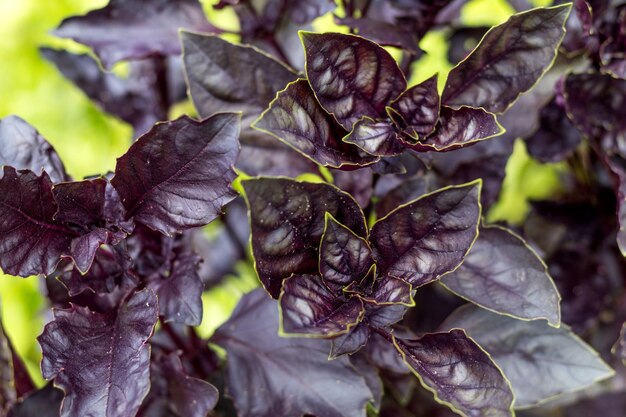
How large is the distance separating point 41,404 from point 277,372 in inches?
10.3

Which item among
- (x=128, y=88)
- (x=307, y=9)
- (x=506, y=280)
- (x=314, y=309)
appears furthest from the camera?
(x=128, y=88)

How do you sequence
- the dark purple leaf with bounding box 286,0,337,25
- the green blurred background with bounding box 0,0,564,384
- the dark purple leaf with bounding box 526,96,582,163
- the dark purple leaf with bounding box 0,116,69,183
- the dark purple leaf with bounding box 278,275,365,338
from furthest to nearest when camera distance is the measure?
the green blurred background with bounding box 0,0,564,384, the dark purple leaf with bounding box 526,96,582,163, the dark purple leaf with bounding box 286,0,337,25, the dark purple leaf with bounding box 0,116,69,183, the dark purple leaf with bounding box 278,275,365,338

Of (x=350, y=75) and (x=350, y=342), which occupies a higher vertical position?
(x=350, y=75)

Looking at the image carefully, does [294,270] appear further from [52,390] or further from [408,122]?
[52,390]

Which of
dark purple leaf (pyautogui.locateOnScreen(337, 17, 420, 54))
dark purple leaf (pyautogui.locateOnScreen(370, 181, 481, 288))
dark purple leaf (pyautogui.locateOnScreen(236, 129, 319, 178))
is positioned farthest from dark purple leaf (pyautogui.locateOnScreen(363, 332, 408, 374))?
dark purple leaf (pyautogui.locateOnScreen(337, 17, 420, 54))

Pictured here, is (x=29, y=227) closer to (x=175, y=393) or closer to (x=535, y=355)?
(x=175, y=393)

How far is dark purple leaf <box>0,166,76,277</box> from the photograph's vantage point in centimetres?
61

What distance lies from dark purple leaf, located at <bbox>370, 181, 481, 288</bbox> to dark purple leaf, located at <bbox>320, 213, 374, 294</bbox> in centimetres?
2

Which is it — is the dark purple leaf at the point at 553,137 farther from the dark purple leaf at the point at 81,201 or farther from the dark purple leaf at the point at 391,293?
the dark purple leaf at the point at 81,201

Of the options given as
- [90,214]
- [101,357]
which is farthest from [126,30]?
[101,357]

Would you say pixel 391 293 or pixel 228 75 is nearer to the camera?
pixel 391 293

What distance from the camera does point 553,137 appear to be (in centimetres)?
95

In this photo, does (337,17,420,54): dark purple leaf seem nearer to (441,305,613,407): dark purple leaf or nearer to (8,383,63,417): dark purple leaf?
(441,305,613,407): dark purple leaf

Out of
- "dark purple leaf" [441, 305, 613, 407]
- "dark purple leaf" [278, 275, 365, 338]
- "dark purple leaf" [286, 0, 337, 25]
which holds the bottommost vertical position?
"dark purple leaf" [441, 305, 613, 407]
